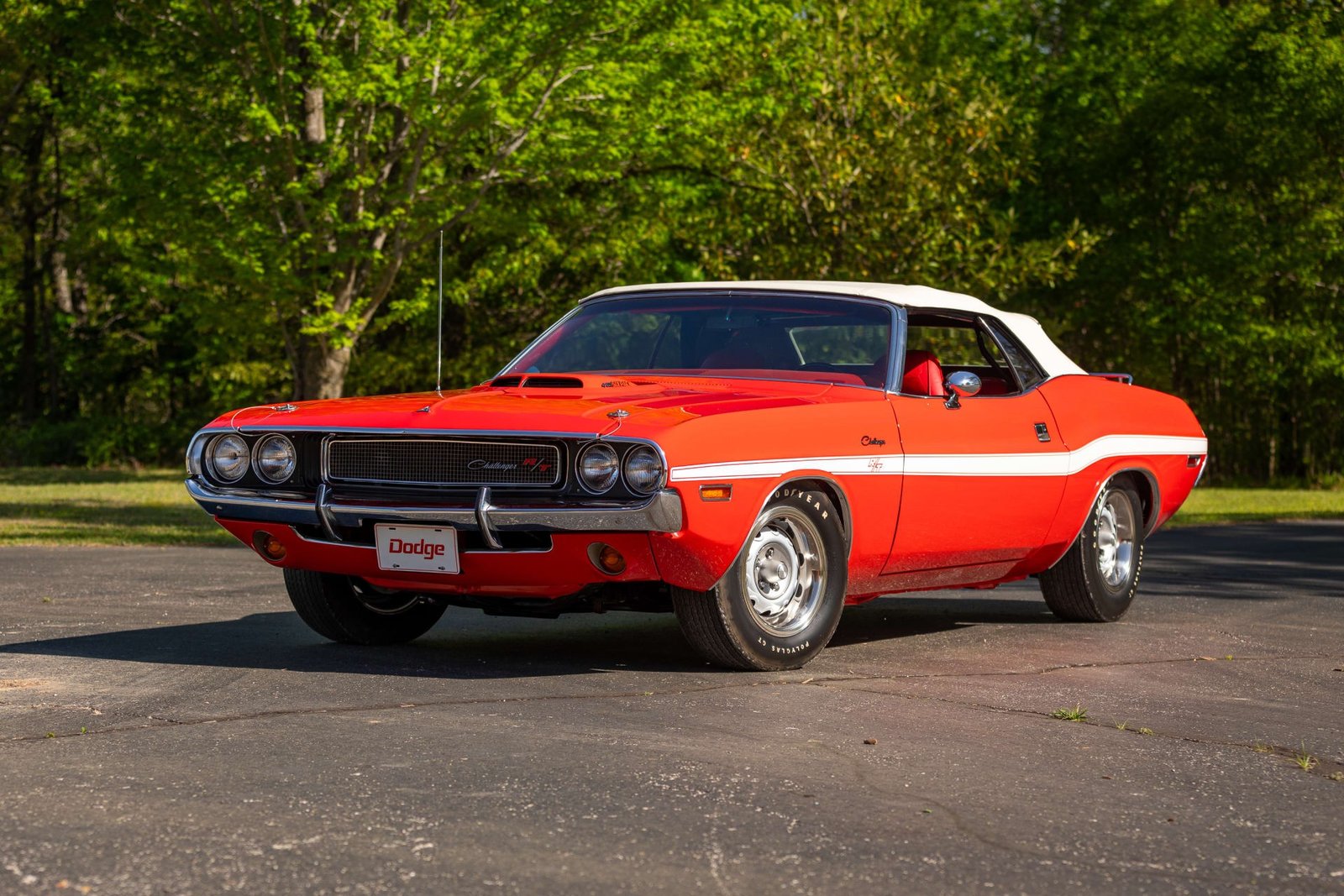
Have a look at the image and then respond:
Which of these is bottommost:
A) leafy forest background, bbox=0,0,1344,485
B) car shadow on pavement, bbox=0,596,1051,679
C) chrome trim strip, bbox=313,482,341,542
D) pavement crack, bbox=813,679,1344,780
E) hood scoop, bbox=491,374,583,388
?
car shadow on pavement, bbox=0,596,1051,679

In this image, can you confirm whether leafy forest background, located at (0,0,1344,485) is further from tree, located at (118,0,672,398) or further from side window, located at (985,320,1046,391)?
side window, located at (985,320,1046,391)

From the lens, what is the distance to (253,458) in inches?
288

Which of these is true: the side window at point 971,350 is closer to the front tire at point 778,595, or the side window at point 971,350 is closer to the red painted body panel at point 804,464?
the red painted body panel at point 804,464

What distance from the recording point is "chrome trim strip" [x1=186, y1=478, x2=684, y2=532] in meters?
6.41

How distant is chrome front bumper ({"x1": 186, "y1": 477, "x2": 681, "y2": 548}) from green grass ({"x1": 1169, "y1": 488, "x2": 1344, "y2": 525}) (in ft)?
43.9

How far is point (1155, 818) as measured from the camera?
15.1ft

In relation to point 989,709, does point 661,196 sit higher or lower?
higher

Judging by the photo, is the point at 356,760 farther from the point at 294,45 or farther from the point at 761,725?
the point at 294,45

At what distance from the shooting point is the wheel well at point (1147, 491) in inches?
375

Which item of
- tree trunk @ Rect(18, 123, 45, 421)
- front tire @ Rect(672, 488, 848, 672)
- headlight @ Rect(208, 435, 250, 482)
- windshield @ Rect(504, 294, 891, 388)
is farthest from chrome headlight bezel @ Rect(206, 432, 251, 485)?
tree trunk @ Rect(18, 123, 45, 421)

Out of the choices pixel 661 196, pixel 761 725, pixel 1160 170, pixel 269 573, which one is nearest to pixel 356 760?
pixel 761 725

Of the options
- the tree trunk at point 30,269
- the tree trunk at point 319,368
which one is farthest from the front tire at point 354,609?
the tree trunk at point 30,269

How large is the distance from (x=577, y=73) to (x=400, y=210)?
2.86 meters

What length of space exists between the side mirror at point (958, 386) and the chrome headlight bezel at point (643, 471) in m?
1.95
